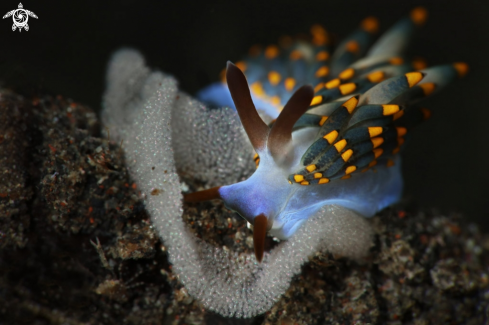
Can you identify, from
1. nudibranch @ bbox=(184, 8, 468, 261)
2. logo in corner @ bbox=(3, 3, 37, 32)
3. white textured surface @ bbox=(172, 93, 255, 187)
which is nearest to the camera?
nudibranch @ bbox=(184, 8, 468, 261)

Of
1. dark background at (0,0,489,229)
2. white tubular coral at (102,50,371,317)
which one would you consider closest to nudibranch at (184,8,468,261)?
white tubular coral at (102,50,371,317)

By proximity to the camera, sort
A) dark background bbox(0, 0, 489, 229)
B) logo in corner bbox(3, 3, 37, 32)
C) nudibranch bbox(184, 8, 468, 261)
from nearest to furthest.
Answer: nudibranch bbox(184, 8, 468, 261) → logo in corner bbox(3, 3, 37, 32) → dark background bbox(0, 0, 489, 229)

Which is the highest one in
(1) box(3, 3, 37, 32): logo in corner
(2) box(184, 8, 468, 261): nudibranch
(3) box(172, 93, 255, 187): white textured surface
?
(1) box(3, 3, 37, 32): logo in corner

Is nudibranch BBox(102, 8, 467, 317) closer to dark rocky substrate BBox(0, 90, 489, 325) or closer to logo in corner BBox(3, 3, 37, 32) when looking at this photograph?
dark rocky substrate BBox(0, 90, 489, 325)

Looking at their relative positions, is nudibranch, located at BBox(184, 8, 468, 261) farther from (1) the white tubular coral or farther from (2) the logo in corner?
(2) the logo in corner

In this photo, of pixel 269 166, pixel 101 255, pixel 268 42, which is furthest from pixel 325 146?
pixel 268 42

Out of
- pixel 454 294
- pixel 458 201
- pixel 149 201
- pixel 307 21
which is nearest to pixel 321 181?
pixel 149 201

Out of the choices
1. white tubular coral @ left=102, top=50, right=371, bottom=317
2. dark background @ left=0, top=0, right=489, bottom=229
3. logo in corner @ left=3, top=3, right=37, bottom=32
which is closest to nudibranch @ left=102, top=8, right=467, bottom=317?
white tubular coral @ left=102, top=50, right=371, bottom=317

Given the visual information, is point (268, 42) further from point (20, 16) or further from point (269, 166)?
point (269, 166)

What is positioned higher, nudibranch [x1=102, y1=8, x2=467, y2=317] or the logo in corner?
the logo in corner

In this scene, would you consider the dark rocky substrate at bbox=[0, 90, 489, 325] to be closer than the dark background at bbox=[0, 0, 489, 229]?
Yes
